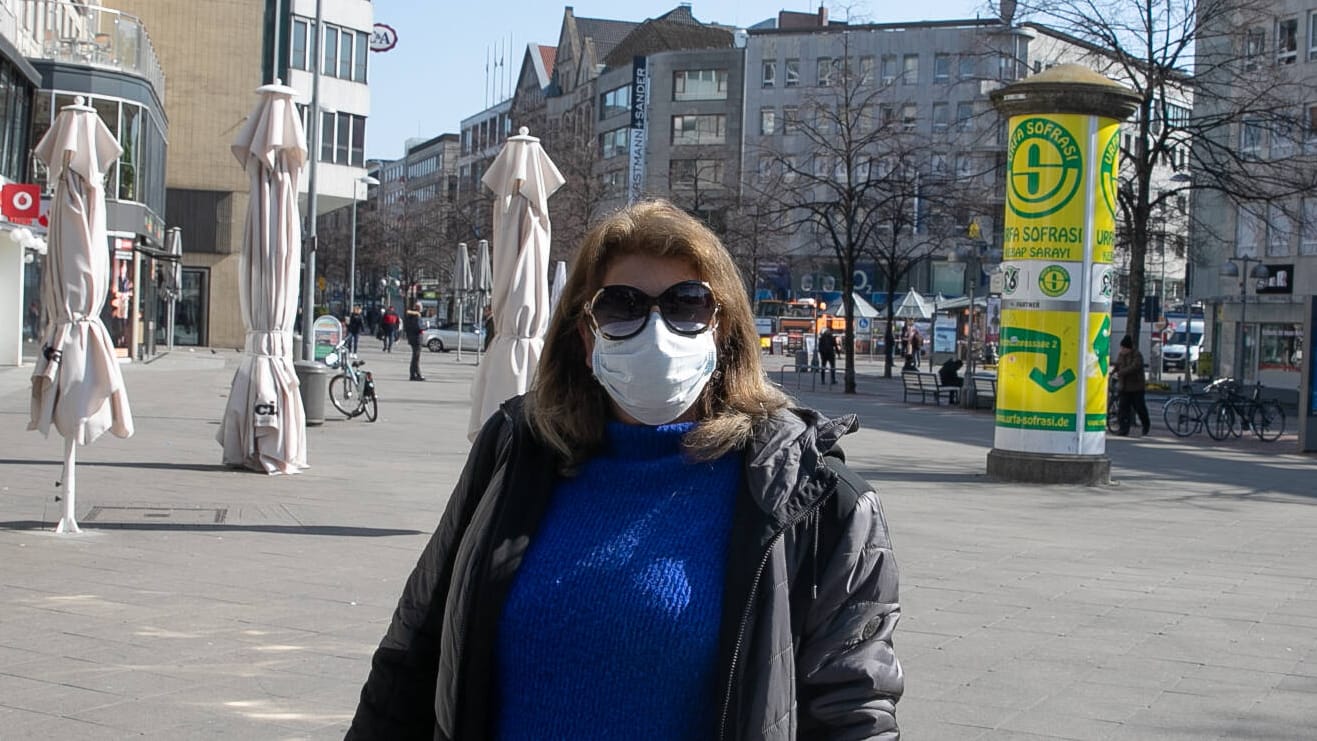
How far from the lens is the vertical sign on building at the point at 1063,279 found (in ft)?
54.3

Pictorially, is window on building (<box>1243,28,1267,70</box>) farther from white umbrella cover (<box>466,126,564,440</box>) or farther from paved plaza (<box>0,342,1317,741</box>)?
white umbrella cover (<box>466,126,564,440</box>)

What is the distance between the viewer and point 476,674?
2557 mm

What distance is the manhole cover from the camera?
10.8 meters

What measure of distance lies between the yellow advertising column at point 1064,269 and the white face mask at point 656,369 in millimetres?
14445

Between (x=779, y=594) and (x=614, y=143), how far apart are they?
103152 millimetres

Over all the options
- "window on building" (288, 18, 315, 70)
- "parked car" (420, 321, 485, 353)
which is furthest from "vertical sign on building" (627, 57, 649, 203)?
"window on building" (288, 18, 315, 70)

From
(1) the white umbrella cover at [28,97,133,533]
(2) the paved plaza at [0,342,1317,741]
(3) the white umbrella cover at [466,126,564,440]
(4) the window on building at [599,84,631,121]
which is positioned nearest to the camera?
(2) the paved plaza at [0,342,1317,741]

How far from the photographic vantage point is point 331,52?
2229 inches

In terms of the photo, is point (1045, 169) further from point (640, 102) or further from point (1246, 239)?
point (640, 102)

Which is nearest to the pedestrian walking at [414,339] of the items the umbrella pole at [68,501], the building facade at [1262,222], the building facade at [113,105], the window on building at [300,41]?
the building facade at [113,105]

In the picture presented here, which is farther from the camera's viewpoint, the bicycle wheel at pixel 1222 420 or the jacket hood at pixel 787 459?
the bicycle wheel at pixel 1222 420

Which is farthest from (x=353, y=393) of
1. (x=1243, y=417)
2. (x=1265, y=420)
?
(x=1265, y=420)

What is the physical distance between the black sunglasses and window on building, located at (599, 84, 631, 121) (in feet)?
323

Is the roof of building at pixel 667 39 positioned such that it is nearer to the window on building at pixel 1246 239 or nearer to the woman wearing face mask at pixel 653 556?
the window on building at pixel 1246 239
